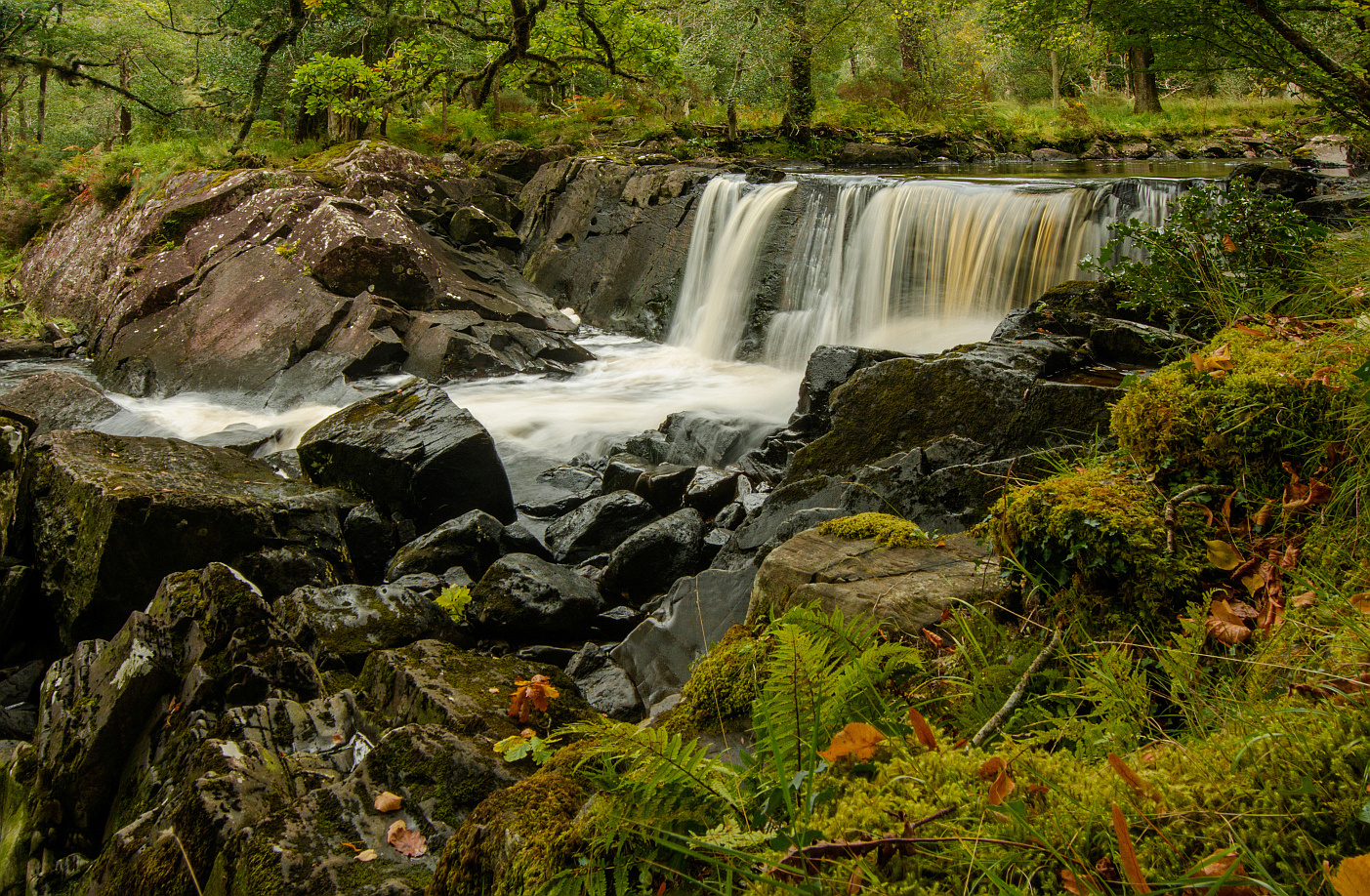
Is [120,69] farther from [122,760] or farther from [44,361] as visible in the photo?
[122,760]

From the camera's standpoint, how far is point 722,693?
227 cm

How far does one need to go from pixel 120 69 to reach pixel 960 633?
31.8 meters

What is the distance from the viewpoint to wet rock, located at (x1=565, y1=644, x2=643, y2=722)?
4.30 meters

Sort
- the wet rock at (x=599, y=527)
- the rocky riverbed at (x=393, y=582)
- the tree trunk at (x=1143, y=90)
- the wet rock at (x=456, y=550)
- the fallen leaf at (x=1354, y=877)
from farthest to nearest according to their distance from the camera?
the tree trunk at (x=1143, y=90) → the wet rock at (x=599, y=527) → the wet rock at (x=456, y=550) → the rocky riverbed at (x=393, y=582) → the fallen leaf at (x=1354, y=877)

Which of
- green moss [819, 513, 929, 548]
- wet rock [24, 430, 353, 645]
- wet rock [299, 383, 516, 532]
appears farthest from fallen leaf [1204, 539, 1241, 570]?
wet rock [299, 383, 516, 532]

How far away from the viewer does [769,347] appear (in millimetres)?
12477

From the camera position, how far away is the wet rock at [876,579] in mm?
2490

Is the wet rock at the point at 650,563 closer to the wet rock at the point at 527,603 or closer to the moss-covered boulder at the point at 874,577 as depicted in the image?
the wet rock at the point at 527,603

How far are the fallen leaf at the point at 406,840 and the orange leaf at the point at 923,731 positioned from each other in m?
1.64

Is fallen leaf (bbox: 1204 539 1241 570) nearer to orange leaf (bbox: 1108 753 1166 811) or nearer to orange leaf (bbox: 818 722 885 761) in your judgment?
orange leaf (bbox: 1108 753 1166 811)

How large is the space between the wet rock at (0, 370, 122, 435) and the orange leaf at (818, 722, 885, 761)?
12.1m

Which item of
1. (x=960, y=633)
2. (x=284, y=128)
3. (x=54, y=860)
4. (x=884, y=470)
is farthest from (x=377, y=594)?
(x=284, y=128)

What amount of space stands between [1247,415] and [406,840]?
2.93m

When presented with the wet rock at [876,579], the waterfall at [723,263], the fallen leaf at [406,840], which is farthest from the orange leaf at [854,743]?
the waterfall at [723,263]
